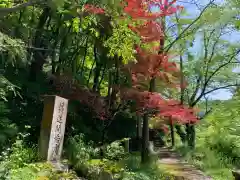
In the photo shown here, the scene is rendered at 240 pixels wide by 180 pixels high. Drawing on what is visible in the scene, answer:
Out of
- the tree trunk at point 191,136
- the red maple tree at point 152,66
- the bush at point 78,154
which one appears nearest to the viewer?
the bush at point 78,154

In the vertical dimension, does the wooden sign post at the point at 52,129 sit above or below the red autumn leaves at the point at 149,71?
below

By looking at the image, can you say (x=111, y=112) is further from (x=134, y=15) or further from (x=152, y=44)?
(x=134, y=15)

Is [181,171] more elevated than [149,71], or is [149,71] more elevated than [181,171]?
[149,71]

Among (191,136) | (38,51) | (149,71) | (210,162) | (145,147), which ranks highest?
(38,51)

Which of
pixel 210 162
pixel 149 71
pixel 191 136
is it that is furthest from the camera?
pixel 191 136

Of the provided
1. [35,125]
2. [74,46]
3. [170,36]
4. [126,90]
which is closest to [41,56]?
[74,46]

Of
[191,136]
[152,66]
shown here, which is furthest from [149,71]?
[191,136]

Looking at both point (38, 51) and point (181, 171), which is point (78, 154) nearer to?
point (181, 171)

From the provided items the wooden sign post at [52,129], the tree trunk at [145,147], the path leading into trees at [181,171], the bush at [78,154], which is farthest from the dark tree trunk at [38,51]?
the path leading into trees at [181,171]

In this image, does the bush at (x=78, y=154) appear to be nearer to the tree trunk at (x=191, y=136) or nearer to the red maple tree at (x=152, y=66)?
the red maple tree at (x=152, y=66)

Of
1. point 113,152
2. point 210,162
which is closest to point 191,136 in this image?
point 210,162

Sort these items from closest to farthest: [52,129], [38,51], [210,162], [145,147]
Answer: [52,129], [145,147], [210,162], [38,51]

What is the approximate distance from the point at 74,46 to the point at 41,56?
5.04 feet

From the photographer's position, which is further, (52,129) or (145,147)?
(145,147)
